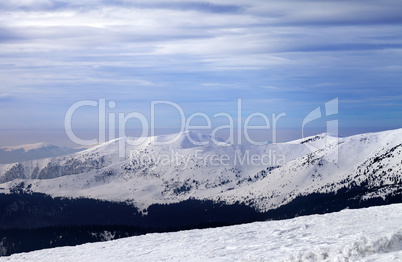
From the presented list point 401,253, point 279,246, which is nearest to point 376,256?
point 401,253

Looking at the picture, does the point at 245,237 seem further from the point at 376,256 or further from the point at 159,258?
the point at 376,256

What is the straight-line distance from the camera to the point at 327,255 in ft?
76.1

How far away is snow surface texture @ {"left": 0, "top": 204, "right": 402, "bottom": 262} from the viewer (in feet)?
76.2

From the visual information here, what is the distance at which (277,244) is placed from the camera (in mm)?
29688

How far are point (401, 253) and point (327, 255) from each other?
11.9ft

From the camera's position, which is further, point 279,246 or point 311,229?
point 311,229

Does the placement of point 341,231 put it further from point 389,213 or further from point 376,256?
point 376,256

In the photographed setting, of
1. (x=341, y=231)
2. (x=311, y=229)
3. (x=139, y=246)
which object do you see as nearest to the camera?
(x=341, y=231)

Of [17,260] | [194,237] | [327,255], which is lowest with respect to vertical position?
[17,260]

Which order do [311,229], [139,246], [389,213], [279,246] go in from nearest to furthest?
[279,246] < [311,229] < [389,213] < [139,246]

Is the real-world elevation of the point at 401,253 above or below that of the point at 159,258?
above

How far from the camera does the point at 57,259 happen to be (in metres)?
39.5

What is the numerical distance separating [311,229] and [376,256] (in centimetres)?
1217

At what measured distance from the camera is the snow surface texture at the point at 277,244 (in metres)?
23.2
